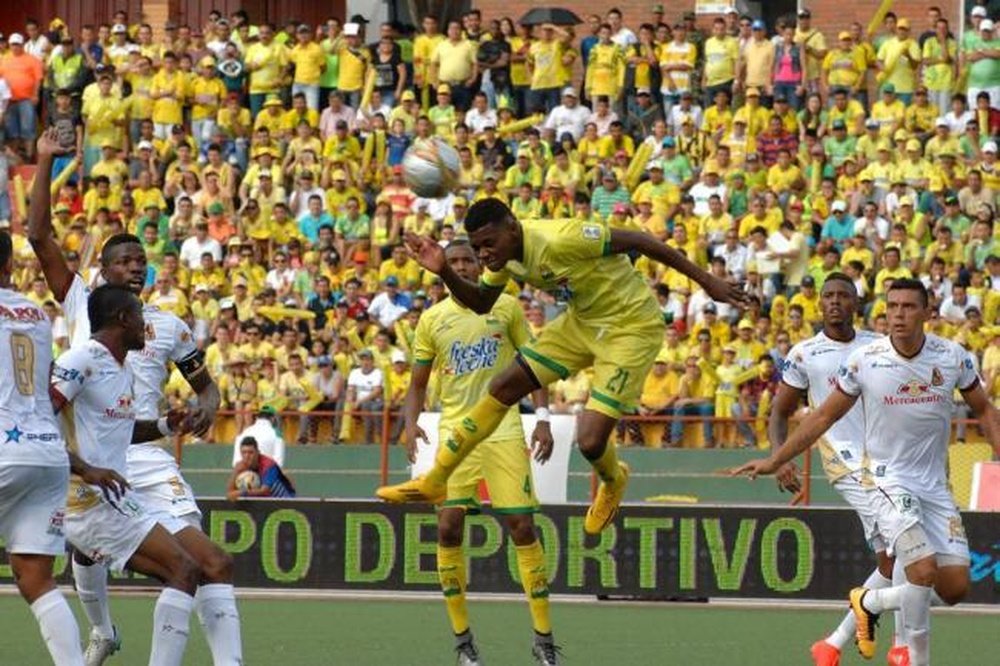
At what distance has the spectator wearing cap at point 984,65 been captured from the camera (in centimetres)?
2745

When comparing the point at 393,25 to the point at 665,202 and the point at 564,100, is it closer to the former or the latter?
the point at 564,100

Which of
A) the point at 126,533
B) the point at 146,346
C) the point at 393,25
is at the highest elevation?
the point at 393,25

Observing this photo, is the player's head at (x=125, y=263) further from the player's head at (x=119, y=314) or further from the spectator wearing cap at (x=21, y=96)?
the spectator wearing cap at (x=21, y=96)

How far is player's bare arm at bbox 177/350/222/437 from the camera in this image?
11570 millimetres

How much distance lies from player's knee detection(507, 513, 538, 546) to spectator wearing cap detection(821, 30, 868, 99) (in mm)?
15431

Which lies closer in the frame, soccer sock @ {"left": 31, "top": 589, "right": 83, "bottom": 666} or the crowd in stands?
soccer sock @ {"left": 31, "top": 589, "right": 83, "bottom": 666}

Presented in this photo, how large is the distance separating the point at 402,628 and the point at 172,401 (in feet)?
31.7

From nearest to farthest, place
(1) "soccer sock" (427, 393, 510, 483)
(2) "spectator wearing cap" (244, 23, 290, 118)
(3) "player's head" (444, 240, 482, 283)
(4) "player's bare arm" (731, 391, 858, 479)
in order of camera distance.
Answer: (4) "player's bare arm" (731, 391, 858, 479) < (1) "soccer sock" (427, 393, 510, 483) < (3) "player's head" (444, 240, 482, 283) < (2) "spectator wearing cap" (244, 23, 290, 118)

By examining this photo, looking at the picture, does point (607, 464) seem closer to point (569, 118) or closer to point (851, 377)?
point (851, 377)

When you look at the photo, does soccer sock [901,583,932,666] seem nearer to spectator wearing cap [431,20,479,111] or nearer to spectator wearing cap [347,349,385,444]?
spectator wearing cap [347,349,385,444]

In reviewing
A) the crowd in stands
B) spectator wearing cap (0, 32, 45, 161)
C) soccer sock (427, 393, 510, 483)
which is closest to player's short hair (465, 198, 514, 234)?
soccer sock (427, 393, 510, 483)

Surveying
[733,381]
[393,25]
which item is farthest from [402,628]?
[393,25]

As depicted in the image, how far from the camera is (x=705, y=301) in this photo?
82.6ft

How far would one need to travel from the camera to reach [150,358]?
1231 centimetres
